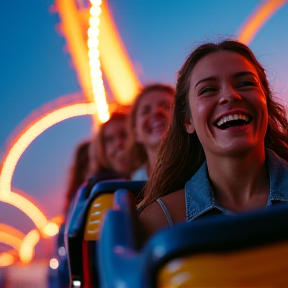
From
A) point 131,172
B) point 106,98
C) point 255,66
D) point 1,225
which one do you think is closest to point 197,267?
point 255,66

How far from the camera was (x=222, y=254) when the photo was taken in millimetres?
380

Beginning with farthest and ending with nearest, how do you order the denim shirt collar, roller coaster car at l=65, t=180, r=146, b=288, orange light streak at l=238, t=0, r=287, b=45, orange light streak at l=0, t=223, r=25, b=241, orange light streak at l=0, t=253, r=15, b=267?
orange light streak at l=0, t=223, r=25, b=241 → orange light streak at l=0, t=253, r=15, b=267 → orange light streak at l=238, t=0, r=287, b=45 → roller coaster car at l=65, t=180, r=146, b=288 → the denim shirt collar

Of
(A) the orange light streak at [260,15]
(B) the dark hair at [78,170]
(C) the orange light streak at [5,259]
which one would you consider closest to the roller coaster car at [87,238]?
(B) the dark hair at [78,170]

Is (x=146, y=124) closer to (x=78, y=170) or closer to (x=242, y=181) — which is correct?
(x=78, y=170)

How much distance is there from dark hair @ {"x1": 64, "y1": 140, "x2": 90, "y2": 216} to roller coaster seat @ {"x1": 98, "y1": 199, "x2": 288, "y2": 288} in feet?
6.55

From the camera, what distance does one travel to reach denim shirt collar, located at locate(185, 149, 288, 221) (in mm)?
863

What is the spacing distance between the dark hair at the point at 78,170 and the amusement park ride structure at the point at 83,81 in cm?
67

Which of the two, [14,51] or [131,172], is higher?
[14,51]

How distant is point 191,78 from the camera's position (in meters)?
0.98

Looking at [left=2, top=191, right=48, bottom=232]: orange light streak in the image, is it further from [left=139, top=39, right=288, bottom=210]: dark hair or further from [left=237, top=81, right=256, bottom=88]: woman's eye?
[left=237, top=81, right=256, bottom=88]: woman's eye

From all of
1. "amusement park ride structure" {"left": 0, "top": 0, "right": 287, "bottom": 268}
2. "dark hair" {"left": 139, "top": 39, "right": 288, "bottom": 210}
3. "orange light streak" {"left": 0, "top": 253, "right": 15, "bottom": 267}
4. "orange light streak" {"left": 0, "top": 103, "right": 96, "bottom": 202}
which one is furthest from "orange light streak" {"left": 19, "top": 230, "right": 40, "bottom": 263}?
"dark hair" {"left": 139, "top": 39, "right": 288, "bottom": 210}

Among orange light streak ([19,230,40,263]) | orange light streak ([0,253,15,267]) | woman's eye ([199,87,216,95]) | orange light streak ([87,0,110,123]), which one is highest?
orange light streak ([87,0,110,123])

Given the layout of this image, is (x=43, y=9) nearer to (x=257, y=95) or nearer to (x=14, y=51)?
(x=14, y=51)

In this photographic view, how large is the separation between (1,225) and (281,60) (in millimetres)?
2408
